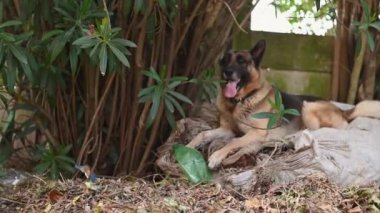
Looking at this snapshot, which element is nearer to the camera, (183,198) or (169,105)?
(183,198)

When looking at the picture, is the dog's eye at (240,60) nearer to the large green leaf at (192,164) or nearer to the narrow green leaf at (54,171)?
the large green leaf at (192,164)

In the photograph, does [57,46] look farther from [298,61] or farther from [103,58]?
[298,61]

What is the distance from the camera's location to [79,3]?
3.68 m

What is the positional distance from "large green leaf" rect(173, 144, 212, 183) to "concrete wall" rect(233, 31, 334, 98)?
1583mm

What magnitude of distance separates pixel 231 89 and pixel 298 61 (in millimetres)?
1297

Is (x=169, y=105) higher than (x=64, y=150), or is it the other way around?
(x=169, y=105)

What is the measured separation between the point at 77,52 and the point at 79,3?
280mm

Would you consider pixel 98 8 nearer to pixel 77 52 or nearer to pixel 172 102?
pixel 77 52

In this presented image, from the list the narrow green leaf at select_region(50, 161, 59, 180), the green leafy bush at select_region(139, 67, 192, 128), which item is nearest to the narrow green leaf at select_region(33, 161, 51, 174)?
the narrow green leaf at select_region(50, 161, 59, 180)

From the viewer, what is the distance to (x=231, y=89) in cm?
459

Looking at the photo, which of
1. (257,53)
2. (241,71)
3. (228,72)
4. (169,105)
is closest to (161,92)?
(169,105)

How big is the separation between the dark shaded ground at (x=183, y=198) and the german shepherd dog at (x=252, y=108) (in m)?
0.84

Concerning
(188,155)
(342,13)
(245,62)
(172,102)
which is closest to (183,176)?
(188,155)

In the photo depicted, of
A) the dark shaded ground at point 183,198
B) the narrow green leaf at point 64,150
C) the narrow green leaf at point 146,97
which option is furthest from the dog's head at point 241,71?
the narrow green leaf at point 64,150
